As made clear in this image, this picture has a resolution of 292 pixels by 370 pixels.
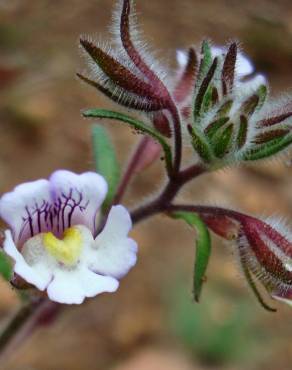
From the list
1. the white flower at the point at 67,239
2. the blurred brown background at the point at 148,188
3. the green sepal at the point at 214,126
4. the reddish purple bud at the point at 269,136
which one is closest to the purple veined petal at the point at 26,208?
the white flower at the point at 67,239

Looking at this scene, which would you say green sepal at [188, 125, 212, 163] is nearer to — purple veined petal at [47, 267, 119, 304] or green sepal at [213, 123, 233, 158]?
green sepal at [213, 123, 233, 158]

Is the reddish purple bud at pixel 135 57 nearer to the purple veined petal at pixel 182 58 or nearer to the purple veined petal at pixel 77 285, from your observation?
the purple veined petal at pixel 182 58

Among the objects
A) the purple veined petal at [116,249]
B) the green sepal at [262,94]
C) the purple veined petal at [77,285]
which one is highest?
the green sepal at [262,94]

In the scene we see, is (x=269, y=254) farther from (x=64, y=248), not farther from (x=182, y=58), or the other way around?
(x=182, y=58)

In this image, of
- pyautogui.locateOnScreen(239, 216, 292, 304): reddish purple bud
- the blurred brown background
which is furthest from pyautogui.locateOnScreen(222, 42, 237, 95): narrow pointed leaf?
the blurred brown background

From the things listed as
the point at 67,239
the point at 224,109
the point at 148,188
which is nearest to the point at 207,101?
the point at 224,109

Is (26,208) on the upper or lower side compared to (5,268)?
upper
